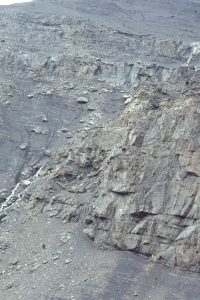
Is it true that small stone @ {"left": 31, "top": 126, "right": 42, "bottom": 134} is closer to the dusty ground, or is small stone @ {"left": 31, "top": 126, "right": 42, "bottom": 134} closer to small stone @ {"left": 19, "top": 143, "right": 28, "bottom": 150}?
small stone @ {"left": 19, "top": 143, "right": 28, "bottom": 150}

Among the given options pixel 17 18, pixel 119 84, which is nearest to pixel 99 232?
pixel 119 84

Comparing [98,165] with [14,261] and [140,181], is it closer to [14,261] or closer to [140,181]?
[140,181]

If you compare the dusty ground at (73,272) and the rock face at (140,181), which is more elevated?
the rock face at (140,181)

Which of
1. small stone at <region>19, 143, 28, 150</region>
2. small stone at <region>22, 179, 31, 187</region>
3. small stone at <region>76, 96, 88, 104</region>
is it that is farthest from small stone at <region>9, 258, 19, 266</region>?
small stone at <region>76, 96, 88, 104</region>

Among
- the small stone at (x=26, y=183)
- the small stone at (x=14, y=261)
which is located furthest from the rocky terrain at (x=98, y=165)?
the small stone at (x=26, y=183)

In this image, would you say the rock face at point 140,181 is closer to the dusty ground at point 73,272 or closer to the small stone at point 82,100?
the dusty ground at point 73,272

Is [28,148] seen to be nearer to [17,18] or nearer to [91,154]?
[91,154]
